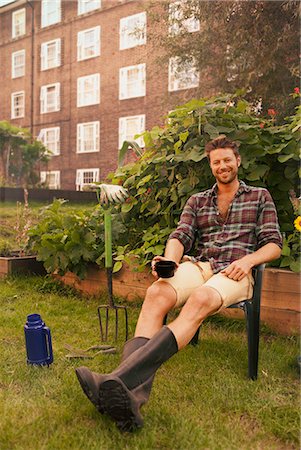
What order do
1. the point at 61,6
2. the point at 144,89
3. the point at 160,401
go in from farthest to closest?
the point at 144,89 < the point at 61,6 < the point at 160,401

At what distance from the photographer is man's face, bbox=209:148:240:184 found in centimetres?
266

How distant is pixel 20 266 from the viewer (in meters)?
5.00

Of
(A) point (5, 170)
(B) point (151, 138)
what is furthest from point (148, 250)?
(A) point (5, 170)

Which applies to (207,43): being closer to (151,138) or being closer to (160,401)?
(151,138)

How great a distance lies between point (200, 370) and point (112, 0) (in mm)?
13331

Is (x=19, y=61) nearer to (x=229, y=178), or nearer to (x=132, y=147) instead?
(x=132, y=147)

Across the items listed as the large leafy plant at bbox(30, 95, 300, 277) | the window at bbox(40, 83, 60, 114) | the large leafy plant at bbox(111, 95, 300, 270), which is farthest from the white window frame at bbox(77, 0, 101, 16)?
the large leafy plant at bbox(111, 95, 300, 270)

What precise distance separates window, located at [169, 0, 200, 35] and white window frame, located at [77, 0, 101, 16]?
16.5ft

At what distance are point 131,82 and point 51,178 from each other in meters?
4.11

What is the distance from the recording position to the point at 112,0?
45.0 feet

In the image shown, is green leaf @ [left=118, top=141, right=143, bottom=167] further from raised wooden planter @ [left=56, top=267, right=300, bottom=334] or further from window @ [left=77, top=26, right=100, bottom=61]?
window @ [left=77, top=26, right=100, bottom=61]

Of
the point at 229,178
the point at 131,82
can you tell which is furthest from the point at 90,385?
the point at 131,82

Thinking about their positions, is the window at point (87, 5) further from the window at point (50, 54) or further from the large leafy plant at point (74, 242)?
the large leafy plant at point (74, 242)

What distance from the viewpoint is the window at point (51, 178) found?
577 inches
